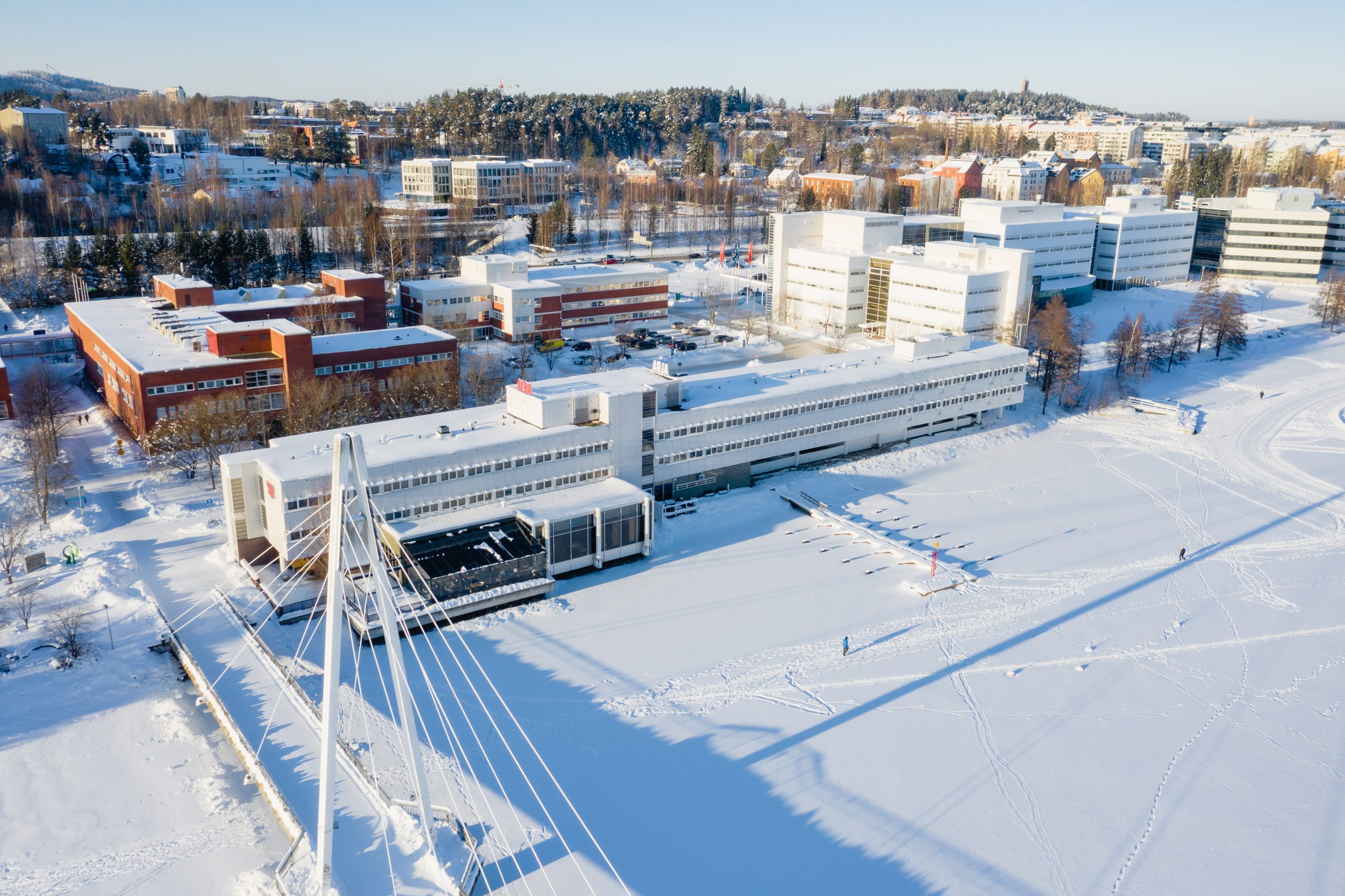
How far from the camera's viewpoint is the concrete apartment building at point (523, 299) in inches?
1742

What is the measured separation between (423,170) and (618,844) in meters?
72.3

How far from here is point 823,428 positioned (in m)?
30.4

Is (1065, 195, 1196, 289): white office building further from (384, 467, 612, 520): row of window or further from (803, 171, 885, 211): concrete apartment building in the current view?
(384, 467, 612, 520): row of window

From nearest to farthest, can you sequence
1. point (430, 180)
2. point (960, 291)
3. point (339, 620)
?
point (339, 620), point (960, 291), point (430, 180)

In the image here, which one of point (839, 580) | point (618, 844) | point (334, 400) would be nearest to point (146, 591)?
point (334, 400)

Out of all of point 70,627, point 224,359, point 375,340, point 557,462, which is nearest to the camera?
point 70,627

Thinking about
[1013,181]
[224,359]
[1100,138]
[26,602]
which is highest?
[1100,138]

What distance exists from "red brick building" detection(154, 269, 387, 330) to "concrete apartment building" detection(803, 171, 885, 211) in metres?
48.1

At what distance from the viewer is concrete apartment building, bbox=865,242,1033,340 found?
42.6 meters

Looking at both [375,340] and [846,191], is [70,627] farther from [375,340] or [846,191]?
[846,191]

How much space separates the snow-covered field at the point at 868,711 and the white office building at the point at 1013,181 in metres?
74.6

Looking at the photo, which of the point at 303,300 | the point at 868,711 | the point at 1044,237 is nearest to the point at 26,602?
the point at 868,711

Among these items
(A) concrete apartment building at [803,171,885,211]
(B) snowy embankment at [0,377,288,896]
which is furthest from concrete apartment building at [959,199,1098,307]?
(B) snowy embankment at [0,377,288,896]

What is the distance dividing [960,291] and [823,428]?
618 inches
